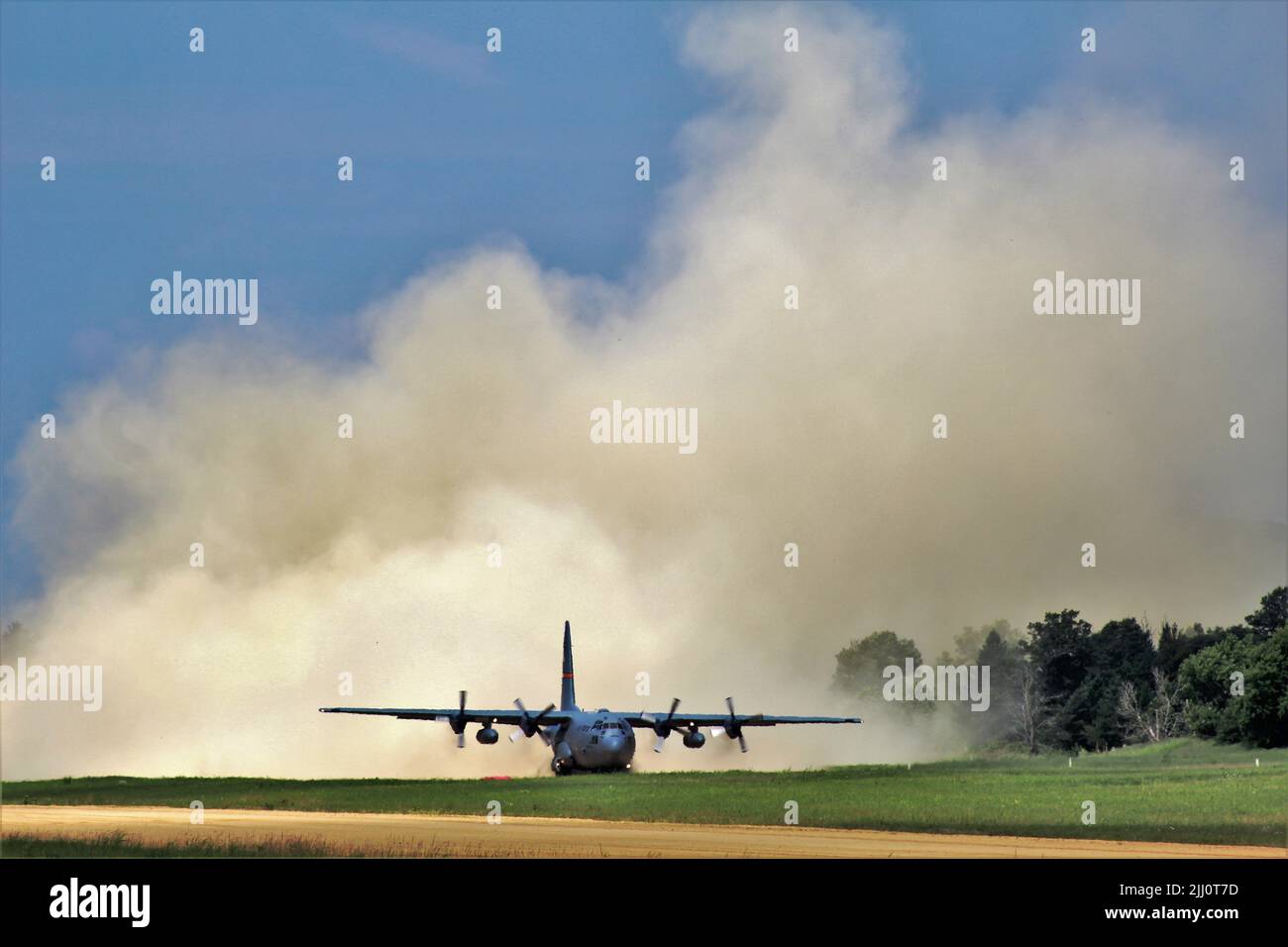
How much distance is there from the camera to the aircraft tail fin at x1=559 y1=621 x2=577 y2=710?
15388cm

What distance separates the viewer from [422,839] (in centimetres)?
6975

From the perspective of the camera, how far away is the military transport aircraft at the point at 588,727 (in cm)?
12712

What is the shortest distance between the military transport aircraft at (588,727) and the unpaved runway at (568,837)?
3744 centimetres

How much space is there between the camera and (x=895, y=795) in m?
95.0

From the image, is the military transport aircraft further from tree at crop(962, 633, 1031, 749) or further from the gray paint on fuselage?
tree at crop(962, 633, 1031, 749)

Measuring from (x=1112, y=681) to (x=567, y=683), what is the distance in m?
66.5

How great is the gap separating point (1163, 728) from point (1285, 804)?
8758cm

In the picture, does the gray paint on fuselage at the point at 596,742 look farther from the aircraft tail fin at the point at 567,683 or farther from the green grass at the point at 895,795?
the aircraft tail fin at the point at 567,683

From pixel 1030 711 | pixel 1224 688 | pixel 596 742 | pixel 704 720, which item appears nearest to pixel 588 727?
pixel 596 742

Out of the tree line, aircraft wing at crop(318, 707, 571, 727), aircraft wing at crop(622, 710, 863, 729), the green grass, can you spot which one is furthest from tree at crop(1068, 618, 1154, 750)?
aircraft wing at crop(318, 707, 571, 727)

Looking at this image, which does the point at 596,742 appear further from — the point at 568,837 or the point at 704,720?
the point at 568,837
